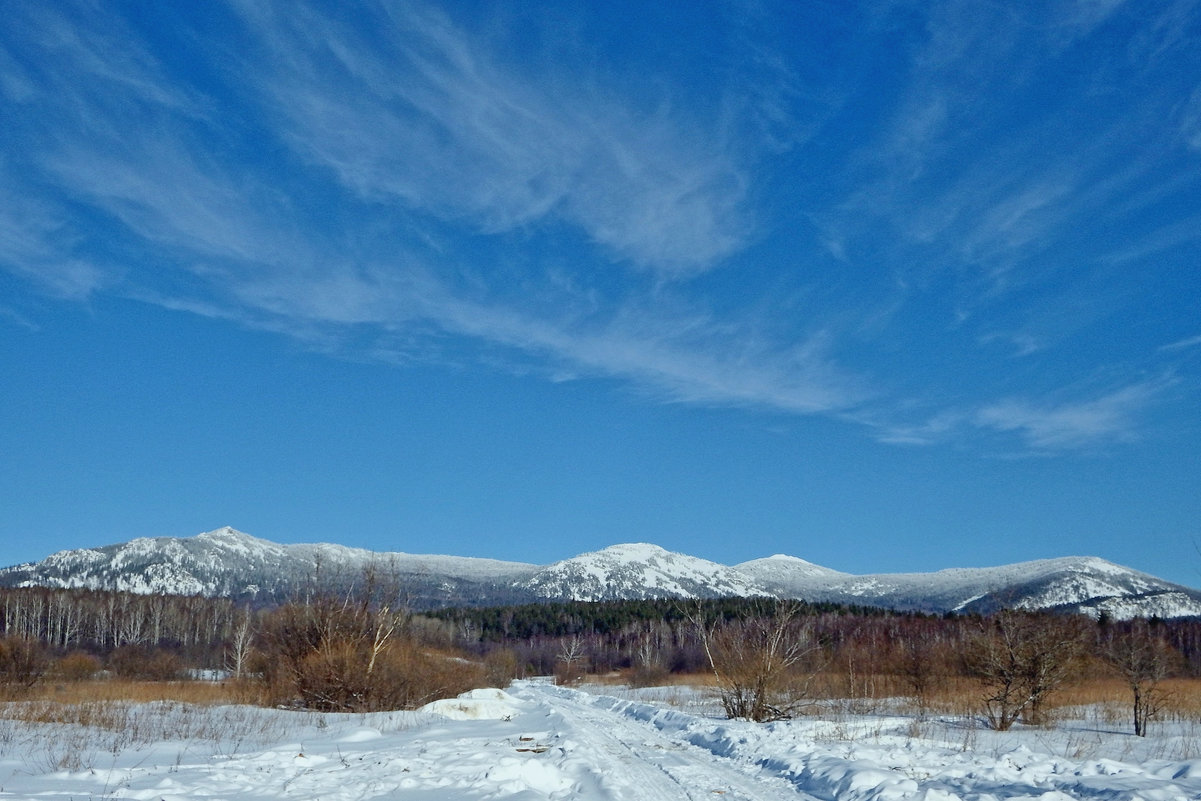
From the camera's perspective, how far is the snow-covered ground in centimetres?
1053

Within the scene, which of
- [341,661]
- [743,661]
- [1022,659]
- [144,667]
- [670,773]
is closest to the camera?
[670,773]

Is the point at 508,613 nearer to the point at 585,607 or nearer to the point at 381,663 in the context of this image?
the point at 585,607

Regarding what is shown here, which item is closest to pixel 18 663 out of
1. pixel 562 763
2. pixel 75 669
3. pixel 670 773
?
pixel 75 669

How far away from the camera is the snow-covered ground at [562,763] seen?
1053 cm

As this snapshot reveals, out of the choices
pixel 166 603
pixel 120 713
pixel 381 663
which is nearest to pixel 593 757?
pixel 120 713

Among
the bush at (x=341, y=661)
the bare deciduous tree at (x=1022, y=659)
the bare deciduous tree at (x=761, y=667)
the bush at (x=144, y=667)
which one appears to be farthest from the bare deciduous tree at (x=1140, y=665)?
the bush at (x=144, y=667)

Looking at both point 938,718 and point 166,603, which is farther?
point 166,603

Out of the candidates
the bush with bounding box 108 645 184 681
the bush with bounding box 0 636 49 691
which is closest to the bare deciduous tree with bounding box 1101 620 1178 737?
the bush with bounding box 0 636 49 691

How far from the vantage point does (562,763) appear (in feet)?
46.6

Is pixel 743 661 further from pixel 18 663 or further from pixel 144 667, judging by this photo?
pixel 144 667

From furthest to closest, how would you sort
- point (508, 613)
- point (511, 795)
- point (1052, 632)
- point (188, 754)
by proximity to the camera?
1. point (508, 613)
2. point (1052, 632)
3. point (188, 754)
4. point (511, 795)

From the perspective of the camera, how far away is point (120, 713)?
2194cm

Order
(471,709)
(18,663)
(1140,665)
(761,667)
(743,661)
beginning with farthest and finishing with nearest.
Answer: (18,663) < (471,709) < (1140,665) < (743,661) < (761,667)

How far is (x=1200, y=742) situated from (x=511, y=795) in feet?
70.2
